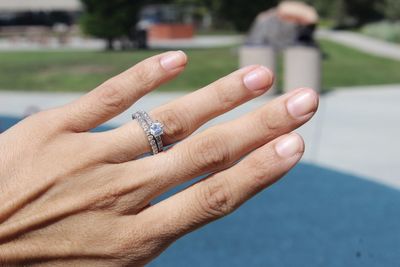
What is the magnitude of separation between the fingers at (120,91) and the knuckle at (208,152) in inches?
8.0

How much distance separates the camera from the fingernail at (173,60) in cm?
174

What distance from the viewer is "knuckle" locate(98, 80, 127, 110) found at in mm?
1766

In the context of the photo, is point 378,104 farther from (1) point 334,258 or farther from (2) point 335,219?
(1) point 334,258

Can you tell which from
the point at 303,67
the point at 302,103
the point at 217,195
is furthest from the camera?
the point at 303,67

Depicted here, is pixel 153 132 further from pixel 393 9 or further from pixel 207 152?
pixel 393 9

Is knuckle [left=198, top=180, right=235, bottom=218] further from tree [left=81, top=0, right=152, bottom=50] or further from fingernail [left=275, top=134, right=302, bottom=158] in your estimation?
tree [left=81, top=0, right=152, bottom=50]

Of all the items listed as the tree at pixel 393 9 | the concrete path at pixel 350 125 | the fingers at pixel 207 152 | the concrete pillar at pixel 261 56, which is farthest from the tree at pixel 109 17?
the fingers at pixel 207 152

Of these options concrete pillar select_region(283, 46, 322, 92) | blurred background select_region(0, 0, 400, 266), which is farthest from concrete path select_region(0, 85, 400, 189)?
concrete pillar select_region(283, 46, 322, 92)

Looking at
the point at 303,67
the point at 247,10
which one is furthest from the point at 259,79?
the point at 247,10

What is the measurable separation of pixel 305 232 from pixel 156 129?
3.82 m

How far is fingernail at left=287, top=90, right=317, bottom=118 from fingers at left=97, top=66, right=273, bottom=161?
0.10 m

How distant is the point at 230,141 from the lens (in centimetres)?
167

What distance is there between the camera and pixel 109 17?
2697cm

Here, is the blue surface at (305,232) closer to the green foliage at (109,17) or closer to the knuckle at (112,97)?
the knuckle at (112,97)
